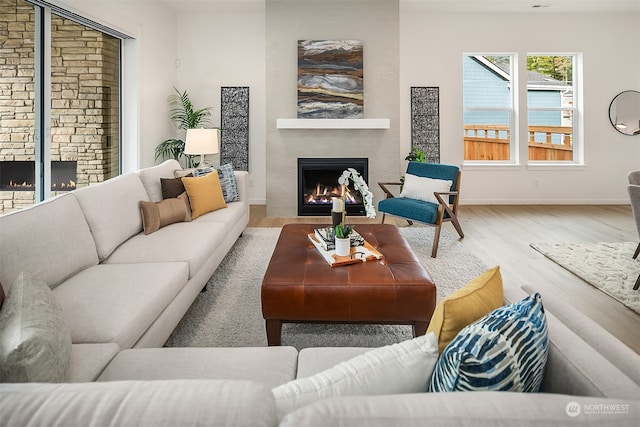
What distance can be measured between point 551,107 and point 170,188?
6.06 m

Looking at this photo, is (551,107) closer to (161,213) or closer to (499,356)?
(161,213)

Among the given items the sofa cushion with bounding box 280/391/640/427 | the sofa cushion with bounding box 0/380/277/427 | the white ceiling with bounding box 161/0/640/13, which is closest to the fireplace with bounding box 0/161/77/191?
the white ceiling with bounding box 161/0/640/13

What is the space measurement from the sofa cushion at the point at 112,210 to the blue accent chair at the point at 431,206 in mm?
2540

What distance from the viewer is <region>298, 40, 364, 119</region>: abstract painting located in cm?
566

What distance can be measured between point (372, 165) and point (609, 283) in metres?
3.24

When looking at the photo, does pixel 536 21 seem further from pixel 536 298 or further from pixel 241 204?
pixel 536 298

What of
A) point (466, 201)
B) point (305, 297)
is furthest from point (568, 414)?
point (466, 201)

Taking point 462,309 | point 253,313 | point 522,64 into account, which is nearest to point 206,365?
point 462,309

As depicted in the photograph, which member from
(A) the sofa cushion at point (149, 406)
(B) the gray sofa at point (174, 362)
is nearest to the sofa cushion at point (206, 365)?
(B) the gray sofa at point (174, 362)

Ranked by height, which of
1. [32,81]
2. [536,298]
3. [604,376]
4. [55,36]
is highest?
[55,36]

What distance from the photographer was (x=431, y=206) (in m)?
4.31

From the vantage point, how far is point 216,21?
253 inches

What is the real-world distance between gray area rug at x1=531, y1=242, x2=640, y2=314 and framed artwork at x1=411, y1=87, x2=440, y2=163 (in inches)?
100

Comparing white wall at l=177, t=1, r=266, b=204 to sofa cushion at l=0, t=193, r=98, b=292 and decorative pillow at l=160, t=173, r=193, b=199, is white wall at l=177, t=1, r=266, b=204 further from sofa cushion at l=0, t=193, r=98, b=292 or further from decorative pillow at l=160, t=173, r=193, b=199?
sofa cushion at l=0, t=193, r=98, b=292
